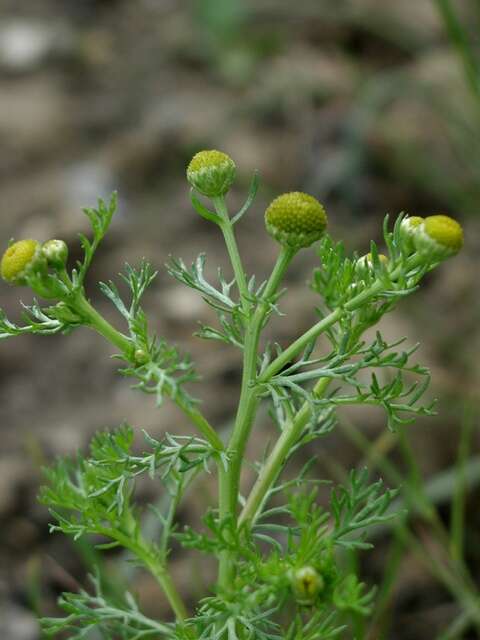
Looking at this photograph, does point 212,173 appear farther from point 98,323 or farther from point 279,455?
point 279,455

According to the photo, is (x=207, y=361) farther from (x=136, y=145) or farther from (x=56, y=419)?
(x=136, y=145)

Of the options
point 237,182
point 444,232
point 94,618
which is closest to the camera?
point 444,232

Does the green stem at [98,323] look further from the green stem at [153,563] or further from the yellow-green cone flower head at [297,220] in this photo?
the green stem at [153,563]

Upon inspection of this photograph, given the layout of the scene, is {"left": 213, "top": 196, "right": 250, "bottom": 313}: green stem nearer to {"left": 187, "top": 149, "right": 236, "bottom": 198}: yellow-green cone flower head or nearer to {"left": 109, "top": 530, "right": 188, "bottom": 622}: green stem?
{"left": 187, "top": 149, "right": 236, "bottom": 198}: yellow-green cone flower head

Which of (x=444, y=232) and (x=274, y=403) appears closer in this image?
(x=444, y=232)

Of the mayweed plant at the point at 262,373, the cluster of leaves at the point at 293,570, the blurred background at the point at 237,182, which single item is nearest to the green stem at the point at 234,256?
the mayweed plant at the point at 262,373

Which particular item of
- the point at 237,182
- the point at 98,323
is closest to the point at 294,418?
the point at 98,323

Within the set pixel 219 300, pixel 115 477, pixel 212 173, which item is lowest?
pixel 115 477
